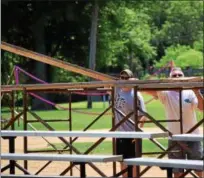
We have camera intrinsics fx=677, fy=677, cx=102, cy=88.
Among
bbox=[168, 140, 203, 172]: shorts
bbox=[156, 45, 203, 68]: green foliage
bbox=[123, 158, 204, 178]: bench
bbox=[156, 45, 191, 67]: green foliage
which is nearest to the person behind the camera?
bbox=[123, 158, 204, 178]: bench

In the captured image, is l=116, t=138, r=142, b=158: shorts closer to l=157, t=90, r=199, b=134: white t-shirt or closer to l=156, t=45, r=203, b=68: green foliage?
l=157, t=90, r=199, b=134: white t-shirt

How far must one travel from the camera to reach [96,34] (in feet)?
159

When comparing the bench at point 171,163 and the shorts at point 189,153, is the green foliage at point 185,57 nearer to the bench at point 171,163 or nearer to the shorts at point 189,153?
the shorts at point 189,153

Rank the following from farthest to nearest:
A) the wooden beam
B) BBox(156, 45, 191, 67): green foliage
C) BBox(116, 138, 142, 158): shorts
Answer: BBox(156, 45, 191, 67): green foliage
BBox(116, 138, 142, 158): shorts
the wooden beam

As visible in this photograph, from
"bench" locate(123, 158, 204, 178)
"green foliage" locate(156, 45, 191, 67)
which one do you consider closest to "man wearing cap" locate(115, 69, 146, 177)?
"bench" locate(123, 158, 204, 178)

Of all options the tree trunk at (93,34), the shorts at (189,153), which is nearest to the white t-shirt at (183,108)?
the shorts at (189,153)

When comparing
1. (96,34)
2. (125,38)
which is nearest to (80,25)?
(96,34)

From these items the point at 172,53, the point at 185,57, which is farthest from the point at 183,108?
the point at 172,53

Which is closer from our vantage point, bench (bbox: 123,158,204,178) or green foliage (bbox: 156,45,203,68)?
bench (bbox: 123,158,204,178)

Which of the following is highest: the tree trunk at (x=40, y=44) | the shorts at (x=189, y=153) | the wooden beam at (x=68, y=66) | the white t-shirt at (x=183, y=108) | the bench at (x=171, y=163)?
the tree trunk at (x=40, y=44)

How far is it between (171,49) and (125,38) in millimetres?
34852

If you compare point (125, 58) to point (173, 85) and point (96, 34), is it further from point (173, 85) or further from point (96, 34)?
point (173, 85)

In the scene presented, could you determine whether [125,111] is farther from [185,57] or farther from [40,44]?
[185,57]

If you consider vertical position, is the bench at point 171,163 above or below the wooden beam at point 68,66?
below
